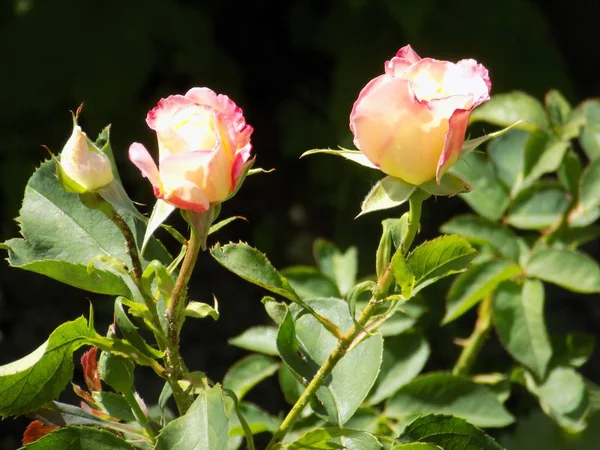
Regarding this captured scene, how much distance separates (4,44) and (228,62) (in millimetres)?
485

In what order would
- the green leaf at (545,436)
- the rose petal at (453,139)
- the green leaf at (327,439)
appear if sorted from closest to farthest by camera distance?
the rose petal at (453,139)
the green leaf at (327,439)
the green leaf at (545,436)

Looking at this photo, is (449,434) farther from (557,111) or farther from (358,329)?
(557,111)

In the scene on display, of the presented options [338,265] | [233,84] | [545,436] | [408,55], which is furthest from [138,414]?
[233,84]

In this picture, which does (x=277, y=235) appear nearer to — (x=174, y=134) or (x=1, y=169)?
(x=1, y=169)

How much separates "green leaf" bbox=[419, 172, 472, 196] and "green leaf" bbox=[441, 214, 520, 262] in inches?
18.9

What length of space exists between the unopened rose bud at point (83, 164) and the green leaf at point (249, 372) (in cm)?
47

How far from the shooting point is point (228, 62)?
6.67 ft

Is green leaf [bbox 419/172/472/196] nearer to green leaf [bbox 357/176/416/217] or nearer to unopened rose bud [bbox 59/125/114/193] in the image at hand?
green leaf [bbox 357/176/416/217]

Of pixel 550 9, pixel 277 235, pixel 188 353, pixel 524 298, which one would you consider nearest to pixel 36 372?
pixel 524 298

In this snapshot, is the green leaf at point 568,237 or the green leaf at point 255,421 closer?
the green leaf at point 255,421

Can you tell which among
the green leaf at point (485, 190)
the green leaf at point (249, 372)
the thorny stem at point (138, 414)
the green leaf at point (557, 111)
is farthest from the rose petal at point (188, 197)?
the green leaf at point (557, 111)

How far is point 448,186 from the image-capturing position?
0.58 meters

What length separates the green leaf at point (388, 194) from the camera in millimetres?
576

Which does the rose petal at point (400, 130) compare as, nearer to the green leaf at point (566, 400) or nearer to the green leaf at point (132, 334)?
the green leaf at point (132, 334)
